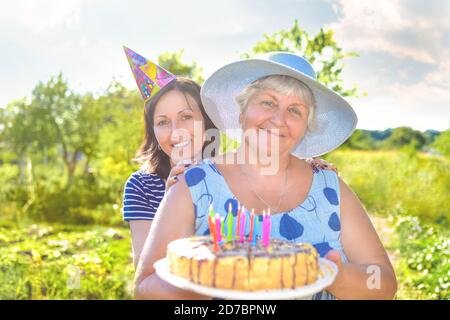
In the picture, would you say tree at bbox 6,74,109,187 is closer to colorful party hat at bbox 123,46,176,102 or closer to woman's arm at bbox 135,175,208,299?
colorful party hat at bbox 123,46,176,102

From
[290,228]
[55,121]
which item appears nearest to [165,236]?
[290,228]

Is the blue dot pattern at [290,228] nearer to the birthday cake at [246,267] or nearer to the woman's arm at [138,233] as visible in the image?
the birthday cake at [246,267]

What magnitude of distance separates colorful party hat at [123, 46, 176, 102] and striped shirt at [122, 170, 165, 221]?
45 centimetres

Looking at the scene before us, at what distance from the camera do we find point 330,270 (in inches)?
62.8

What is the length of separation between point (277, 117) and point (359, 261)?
64 cm

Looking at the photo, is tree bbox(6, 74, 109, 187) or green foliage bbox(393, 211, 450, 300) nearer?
green foliage bbox(393, 211, 450, 300)

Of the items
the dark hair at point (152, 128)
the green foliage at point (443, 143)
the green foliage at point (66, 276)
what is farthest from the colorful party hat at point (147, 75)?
the green foliage at point (443, 143)

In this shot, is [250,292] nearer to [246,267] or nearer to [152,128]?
[246,267]

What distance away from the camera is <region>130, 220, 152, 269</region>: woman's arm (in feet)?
7.72

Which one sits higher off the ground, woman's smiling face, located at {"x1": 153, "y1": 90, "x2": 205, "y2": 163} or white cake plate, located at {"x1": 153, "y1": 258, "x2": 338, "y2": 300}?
woman's smiling face, located at {"x1": 153, "y1": 90, "x2": 205, "y2": 163}

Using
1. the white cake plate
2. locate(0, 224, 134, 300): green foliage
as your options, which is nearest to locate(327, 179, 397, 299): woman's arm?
the white cake plate

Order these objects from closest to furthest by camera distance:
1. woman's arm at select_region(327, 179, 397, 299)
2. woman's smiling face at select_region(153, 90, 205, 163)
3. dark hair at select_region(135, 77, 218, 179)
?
woman's arm at select_region(327, 179, 397, 299), woman's smiling face at select_region(153, 90, 205, 163), dark hair at select_region(135, 77, 218, 179)

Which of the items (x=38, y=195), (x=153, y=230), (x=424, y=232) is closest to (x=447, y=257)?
(x=424, y=232)

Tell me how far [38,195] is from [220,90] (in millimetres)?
6924
